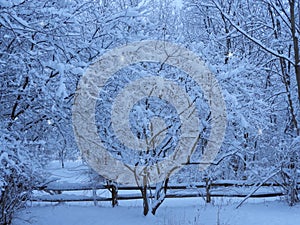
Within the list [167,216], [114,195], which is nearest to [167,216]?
[167,216]

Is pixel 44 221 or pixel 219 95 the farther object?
pixel 44 221

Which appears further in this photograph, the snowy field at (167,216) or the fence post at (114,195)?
the fence post at (114,195)

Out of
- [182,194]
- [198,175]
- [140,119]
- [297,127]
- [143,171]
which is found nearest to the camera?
[140,119]

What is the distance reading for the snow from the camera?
6176 millimetres

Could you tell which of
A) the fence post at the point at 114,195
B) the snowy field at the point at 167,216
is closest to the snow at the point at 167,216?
the snowy field at the point at 167,216

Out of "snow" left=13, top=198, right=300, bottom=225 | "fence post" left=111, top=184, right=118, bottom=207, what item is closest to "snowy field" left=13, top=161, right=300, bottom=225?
"snow" left=13, top=198, right=300, bottom=225

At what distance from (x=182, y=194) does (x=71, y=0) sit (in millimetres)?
6298

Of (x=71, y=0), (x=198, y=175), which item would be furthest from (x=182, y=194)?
(x=71, y=0)

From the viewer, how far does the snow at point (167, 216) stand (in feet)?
20.3

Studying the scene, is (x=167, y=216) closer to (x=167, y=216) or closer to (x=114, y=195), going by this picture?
(x=167, y=216)

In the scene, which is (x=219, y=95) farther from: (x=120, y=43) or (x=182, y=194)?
(x=182, y=194)

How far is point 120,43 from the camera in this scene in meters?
5.57

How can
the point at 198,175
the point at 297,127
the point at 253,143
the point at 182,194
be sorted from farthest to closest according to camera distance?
the point at 253,143 → the point at 182,194 → the point at 198,175 → the point at 297,127

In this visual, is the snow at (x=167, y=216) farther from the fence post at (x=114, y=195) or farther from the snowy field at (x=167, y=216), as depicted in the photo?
the fence post at (x=114, y=195)
